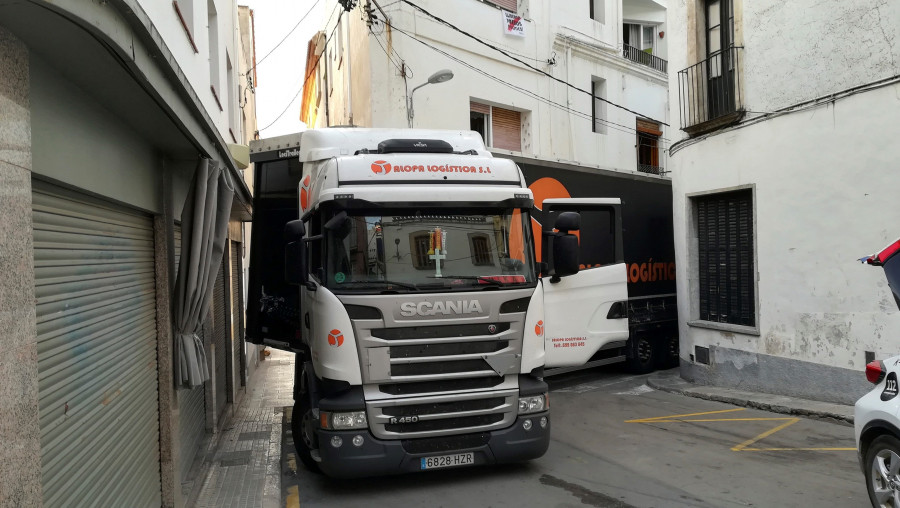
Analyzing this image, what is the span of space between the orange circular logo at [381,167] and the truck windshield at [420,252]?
45 cm

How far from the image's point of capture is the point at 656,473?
655cm

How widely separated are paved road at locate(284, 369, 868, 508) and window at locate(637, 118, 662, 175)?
12.9 metres

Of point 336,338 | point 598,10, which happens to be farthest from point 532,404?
point 598,10

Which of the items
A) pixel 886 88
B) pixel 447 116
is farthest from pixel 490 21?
pixel 886 88

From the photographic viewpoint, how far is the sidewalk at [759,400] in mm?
8727

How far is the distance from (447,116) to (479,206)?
973cm

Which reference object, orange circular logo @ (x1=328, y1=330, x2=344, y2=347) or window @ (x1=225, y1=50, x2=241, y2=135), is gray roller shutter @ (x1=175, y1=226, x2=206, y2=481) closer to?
orange circular logo @ (x1=328, y1=330, x2=344, y2=347)

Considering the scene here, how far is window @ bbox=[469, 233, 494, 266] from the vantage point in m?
6.31

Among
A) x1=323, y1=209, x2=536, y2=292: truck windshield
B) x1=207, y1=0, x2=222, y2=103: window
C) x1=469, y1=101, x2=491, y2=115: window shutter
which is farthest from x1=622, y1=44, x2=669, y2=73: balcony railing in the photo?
x1=323, y1=209, x2=536, y2=292: truck windshield

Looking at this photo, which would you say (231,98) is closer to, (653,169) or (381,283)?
(381,283)

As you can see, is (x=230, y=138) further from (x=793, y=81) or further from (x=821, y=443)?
(x=821, y=443)

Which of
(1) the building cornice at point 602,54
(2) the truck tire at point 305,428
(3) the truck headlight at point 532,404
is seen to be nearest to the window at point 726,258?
(3) the truck headlight at point 532,404

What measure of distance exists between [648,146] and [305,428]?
16926 mm

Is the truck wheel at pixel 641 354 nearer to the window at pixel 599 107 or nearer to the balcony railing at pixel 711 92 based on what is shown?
the balcony railing at pixel 711 92
